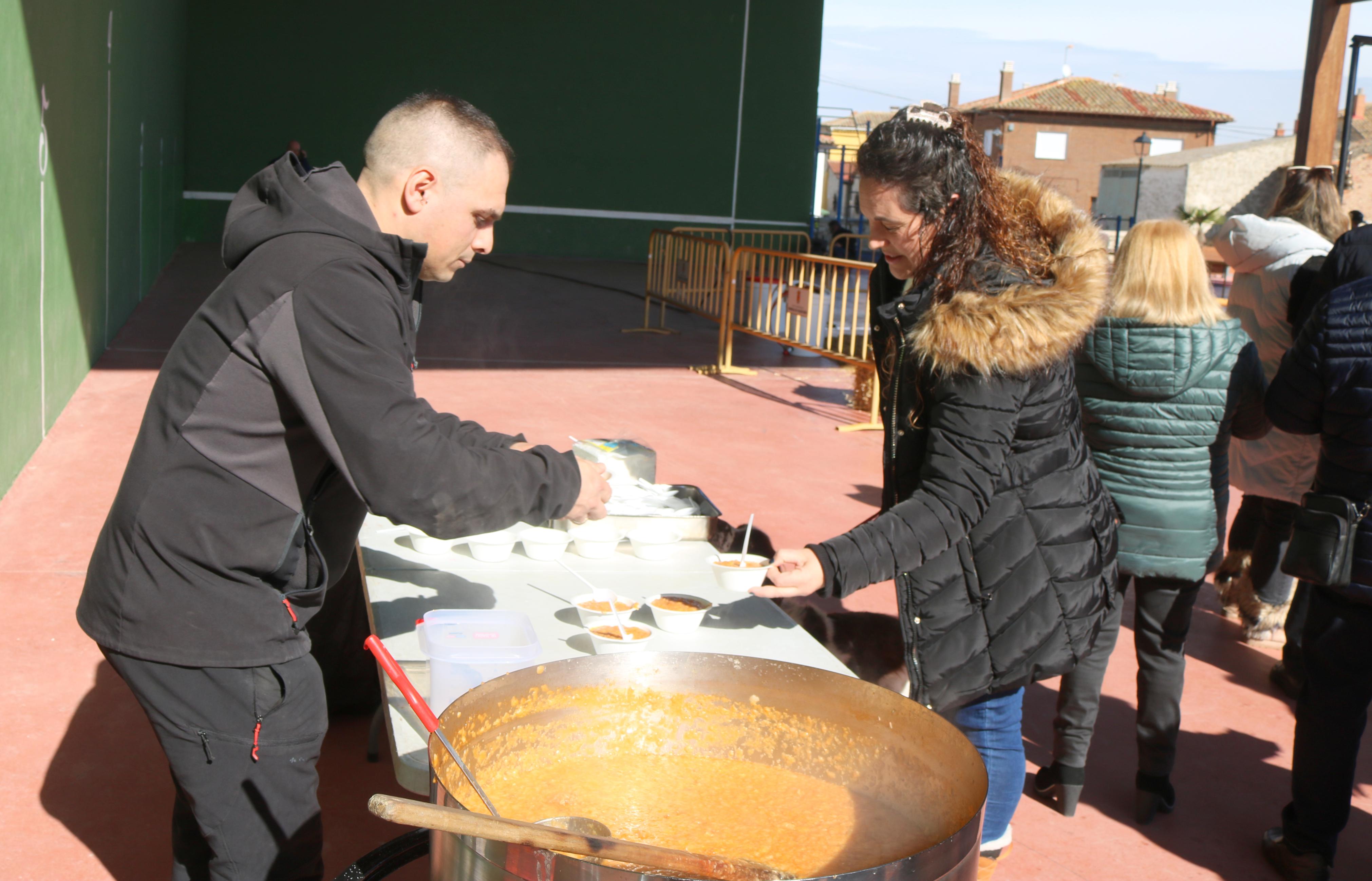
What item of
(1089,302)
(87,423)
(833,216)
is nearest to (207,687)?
(1089,302)

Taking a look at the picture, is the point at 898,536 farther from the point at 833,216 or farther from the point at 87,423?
the point at 833,216

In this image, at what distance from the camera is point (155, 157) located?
47.2ft

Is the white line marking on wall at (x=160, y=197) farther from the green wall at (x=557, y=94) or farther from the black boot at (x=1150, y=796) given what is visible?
the black boot at (x=1150, y=796)

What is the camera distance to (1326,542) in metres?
2.96

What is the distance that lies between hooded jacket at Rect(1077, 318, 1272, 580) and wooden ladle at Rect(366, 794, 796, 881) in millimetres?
2609

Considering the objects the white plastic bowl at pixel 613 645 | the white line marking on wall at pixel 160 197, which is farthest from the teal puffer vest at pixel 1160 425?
the white line marking on wall at pixel 160 197

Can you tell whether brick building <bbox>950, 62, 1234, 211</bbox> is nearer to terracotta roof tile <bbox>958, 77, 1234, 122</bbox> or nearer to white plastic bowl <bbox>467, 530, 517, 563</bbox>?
terracotta roof tile <bbox>958, 77, 1234, 122</bbox>

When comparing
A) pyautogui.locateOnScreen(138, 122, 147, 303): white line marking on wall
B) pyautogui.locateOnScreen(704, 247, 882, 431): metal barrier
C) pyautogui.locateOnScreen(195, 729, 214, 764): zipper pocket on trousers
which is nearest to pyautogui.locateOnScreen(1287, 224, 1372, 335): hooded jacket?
pyautogui.locateOnScreen(195, 729, 214, 764): zipper pocket on trousers

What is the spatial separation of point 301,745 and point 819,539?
4469 mm

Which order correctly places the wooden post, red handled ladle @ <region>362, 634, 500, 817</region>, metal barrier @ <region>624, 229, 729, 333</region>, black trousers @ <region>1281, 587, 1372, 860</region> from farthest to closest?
metal barrier @ <region>624, 229, 729, 333</region>
the wooden post
black trousers @ <region>1281, 587, 1372, 860</region>
red handled ladle @ <region>362, 634, 500, 817</region>

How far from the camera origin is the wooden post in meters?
7.61

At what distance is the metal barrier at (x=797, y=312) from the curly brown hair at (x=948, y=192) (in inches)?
273

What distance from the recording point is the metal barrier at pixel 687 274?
41.9 ft

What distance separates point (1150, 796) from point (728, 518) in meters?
3.18
